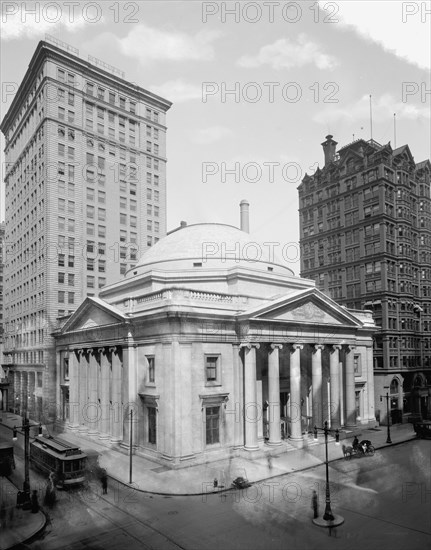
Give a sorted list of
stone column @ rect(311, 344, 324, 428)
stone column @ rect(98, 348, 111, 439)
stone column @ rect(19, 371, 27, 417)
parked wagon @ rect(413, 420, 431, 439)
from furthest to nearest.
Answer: stone column @ rect(19, 371, 27, 417), parked wagon @ rect(413, 420, 431, 439), stone column @ rect(311, 344, 324, 428), stone column @ rect(98, 348, 111, 439)

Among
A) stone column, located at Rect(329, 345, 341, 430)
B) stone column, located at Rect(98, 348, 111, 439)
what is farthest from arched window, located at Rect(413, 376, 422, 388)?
stone column, located at Rect(98, 348, 111, 439)

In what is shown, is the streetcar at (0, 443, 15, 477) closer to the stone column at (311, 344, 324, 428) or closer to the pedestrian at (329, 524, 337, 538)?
the pedestrian at (329, 524, 337, 538)

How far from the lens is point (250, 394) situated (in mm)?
36438

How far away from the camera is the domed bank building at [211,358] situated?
3450 cm

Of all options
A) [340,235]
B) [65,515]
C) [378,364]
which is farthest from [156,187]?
[65,515]

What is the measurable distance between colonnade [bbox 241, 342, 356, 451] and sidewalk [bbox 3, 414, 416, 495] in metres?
1.49

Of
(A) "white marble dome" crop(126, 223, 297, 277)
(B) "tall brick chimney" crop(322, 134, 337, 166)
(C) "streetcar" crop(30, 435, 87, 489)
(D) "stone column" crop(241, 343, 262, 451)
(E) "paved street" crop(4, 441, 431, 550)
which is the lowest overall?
(E) "paved street" crop(4, 441, 431, 550)

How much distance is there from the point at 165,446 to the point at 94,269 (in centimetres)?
3877

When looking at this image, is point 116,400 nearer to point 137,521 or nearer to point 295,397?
point 295,397

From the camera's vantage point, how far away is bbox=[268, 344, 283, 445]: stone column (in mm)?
36969

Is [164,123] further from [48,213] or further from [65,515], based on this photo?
[65,515]

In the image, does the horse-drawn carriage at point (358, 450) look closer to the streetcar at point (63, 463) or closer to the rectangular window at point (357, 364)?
the rectangular window at point (357, 364)

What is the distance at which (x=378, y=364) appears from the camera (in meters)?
56.8

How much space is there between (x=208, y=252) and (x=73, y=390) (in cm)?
1943
